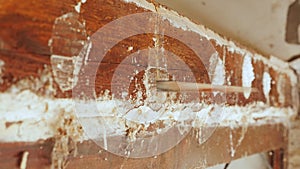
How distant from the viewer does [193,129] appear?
0.88 meters

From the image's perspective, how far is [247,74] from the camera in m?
1.18

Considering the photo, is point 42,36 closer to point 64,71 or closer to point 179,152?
point 64,71

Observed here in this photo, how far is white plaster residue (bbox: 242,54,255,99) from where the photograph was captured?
116 centimetres

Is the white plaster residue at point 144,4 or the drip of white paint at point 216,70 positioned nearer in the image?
the white plaster residue at point 144,4

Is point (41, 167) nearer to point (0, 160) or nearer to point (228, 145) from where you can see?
point (0, 160)

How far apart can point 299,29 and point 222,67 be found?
0.79 metres

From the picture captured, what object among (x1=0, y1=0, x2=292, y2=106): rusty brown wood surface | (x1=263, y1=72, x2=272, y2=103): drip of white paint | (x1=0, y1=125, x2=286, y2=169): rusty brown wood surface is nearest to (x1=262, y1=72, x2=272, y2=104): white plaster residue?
(x1=263, y1=72, x2=272, y2=103): drip of white paint

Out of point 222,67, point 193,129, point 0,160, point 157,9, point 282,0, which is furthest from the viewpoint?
point 282,0

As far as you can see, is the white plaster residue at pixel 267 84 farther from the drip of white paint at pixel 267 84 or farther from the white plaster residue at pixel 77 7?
the white plaster residue at pixel 77 7

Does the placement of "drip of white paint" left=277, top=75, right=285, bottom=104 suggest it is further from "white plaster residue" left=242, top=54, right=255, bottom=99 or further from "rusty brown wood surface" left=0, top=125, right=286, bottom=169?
"white plaster residue" left=242, top=54, right=255, bottom=99

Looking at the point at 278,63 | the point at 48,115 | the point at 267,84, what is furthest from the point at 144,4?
the point at 278,63

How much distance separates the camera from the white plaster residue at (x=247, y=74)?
1162 mm

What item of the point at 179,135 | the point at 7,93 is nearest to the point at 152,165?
the point at 179,135

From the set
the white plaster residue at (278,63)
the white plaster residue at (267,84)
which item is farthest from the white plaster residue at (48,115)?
the white plaster residue at (278,63)
